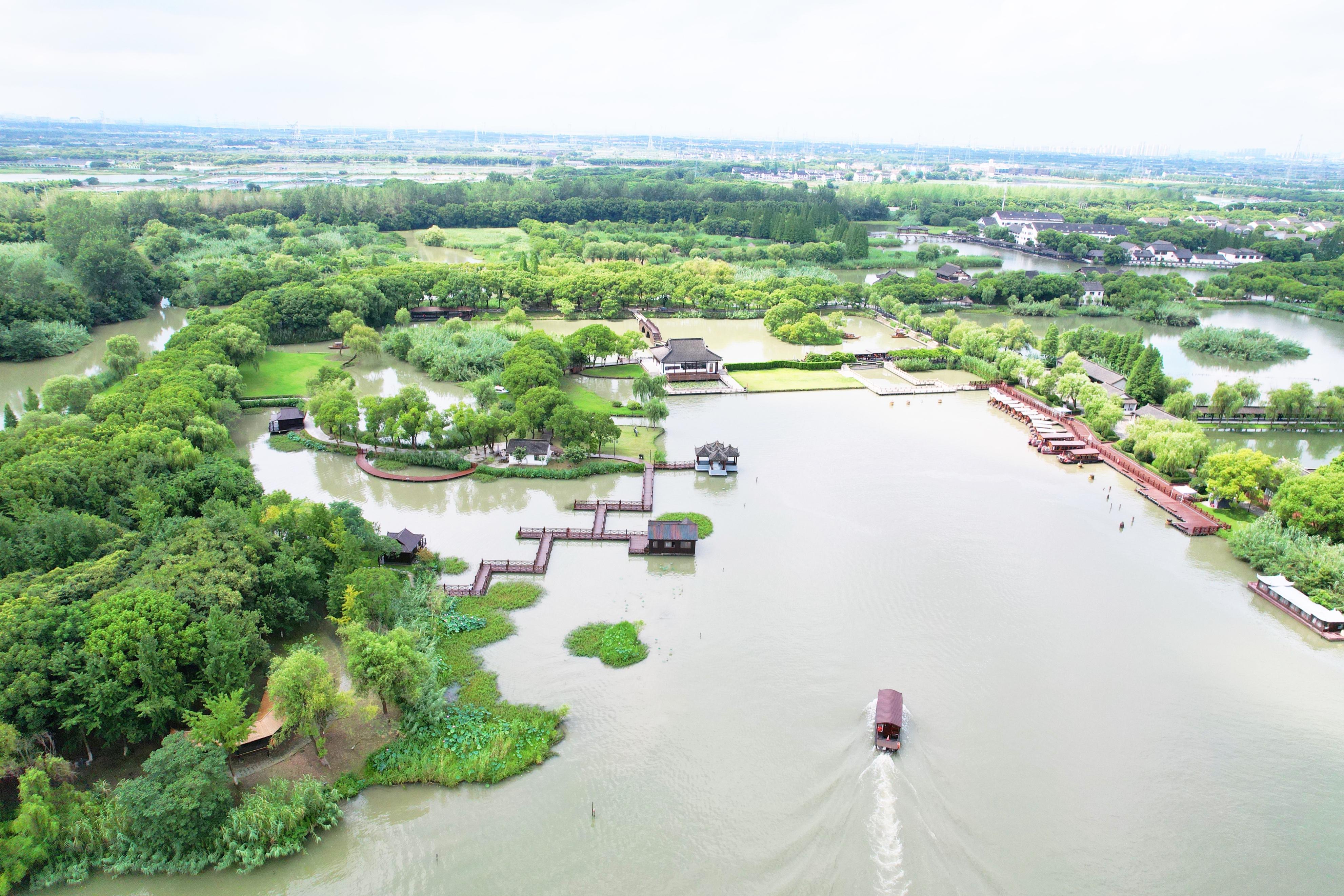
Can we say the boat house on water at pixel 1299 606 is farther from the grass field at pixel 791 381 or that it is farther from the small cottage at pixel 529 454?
the small cottage at pixel 529 454

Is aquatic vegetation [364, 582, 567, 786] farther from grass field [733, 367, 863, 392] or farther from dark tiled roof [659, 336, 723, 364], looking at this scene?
grass field [733, 367, 863, 392]

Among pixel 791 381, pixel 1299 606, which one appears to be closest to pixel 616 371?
pixel 791 381

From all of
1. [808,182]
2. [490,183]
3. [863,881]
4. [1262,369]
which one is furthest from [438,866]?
[808,182]

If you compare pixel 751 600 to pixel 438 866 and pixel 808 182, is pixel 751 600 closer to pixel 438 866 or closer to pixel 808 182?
pixel 438 866

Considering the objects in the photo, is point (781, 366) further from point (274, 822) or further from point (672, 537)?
point (274, 822)

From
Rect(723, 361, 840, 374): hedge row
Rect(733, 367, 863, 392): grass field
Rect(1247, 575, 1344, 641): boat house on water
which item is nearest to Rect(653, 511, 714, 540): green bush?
Rect(733, 367, 863, 392): grass field

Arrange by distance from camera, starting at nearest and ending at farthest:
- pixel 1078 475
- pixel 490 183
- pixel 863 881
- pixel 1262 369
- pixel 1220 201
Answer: pixel 863 881, pixel 1078 475, pixel 1262 369, pixel 490 183, pixel 1220 201

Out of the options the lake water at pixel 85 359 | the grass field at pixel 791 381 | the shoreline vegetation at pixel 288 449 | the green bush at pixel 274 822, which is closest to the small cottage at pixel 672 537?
the shoreline vegetation at pixel 288 449
